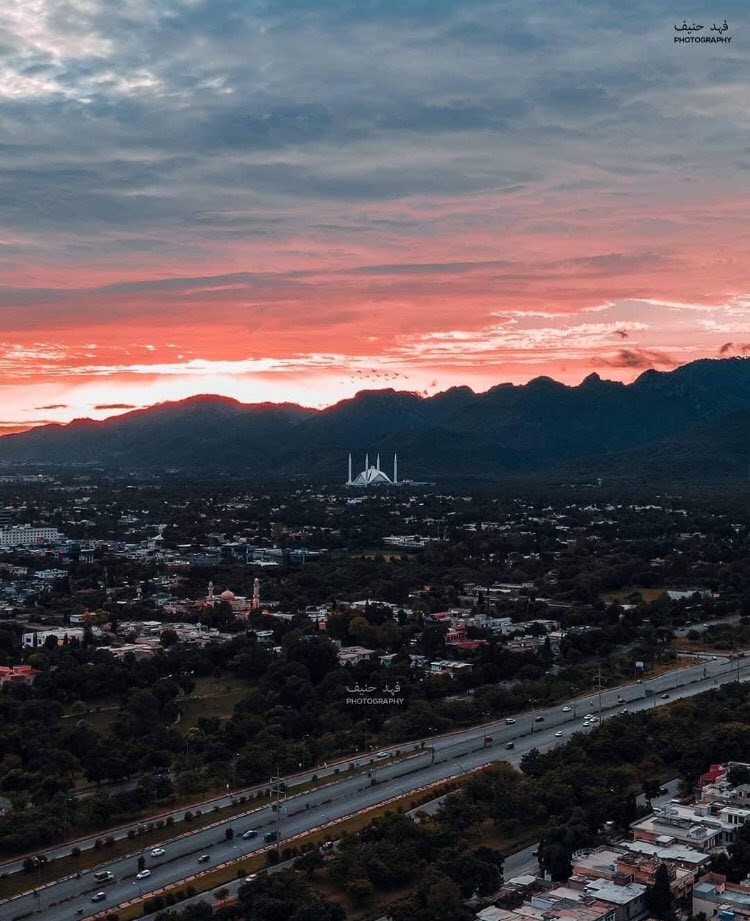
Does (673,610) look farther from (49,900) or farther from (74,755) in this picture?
(49,900)

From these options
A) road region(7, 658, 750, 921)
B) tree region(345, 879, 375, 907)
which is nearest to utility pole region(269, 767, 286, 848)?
road region(7, 658, 750, 921)

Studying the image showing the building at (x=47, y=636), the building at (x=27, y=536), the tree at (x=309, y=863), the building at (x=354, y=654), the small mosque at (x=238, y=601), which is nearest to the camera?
the tree at (x=309, y=863)

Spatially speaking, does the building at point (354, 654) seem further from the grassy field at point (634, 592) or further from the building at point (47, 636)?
the grassy field at point (634, 592)

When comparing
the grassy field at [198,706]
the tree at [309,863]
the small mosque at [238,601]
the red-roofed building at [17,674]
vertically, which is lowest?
the grassy field at [198,706]

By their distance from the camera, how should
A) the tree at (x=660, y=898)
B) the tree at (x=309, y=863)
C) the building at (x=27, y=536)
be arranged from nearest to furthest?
the tree at (x=660, y=898) < the tree at (x=309, y=863) < the building at (x=27, y=536)

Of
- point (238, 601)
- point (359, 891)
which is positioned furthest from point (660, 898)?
point (238, 601)

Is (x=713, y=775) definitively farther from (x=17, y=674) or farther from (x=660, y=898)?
(x=17, y=674)

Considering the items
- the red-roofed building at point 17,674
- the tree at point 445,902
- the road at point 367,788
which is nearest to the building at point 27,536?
the red-roofed building at point 17,674
